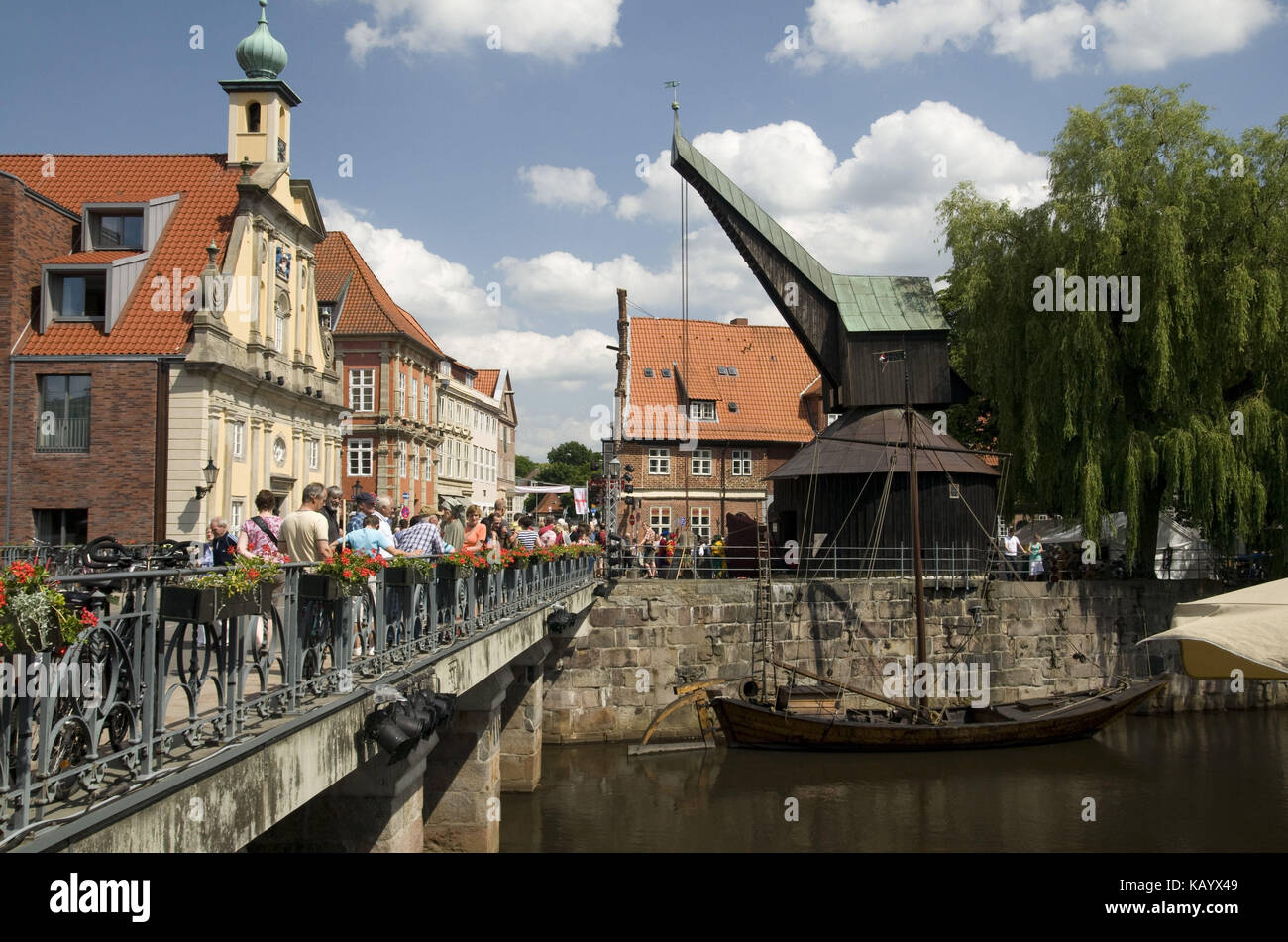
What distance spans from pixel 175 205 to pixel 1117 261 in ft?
79.9

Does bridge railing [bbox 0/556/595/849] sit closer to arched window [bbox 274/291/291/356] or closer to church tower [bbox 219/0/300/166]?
arched window [bbox 274/291/291/356]

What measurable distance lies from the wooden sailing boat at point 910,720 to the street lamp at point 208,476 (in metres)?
13.2

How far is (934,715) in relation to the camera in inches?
914

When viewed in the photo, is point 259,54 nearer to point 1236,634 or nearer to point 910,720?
point 910,720

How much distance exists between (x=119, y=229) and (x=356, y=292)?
18.5 m

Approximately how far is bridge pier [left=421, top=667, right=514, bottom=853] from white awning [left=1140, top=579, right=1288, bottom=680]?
8.77 m

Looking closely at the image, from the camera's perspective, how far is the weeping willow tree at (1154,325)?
24938mm

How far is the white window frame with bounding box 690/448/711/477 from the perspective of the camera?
46.9 metres

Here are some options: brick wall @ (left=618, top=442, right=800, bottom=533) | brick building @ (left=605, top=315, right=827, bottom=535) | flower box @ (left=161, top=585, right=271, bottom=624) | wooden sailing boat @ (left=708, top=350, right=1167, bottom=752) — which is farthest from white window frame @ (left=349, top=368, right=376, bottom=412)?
flower box @ (left=161, top=585, right=271, bottom=624)

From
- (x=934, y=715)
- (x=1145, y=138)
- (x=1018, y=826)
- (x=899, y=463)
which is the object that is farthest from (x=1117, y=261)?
(x=1018, y=826)

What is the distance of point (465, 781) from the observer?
14.9m

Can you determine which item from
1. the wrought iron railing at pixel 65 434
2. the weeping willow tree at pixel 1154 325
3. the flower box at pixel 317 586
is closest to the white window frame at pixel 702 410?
the weeping willow tree at pixel 1154 325

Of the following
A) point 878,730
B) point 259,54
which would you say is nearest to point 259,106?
point 259,54
